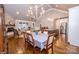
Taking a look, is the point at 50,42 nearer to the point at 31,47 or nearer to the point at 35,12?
the point at 31,47

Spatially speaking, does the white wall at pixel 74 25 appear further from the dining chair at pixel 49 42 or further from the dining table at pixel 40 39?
the dining table at pixel 40 39

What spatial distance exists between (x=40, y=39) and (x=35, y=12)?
16.7 inches

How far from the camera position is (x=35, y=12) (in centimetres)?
321

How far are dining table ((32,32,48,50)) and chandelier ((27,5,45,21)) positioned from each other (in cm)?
25

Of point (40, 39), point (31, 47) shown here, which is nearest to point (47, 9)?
point (40, 39)

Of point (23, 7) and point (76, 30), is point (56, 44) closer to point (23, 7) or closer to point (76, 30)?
point (76, 30)

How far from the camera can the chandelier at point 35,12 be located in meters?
3.20

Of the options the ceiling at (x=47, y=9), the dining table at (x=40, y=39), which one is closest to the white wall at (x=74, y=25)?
the ceiling at (x=47, y=9)

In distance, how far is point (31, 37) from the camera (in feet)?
10.6

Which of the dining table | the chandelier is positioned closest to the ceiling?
the chandelier

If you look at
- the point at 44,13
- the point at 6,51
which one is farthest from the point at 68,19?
the point at 6,51
